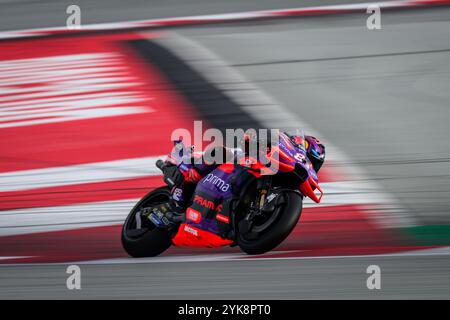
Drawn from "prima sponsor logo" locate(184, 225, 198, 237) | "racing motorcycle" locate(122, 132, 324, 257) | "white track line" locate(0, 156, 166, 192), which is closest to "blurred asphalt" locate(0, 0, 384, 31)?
"white track line" locate(0, 156, 166, 192)

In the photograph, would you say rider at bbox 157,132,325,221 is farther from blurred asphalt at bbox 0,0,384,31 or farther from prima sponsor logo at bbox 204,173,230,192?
blurred asphalt at bbox 0,0,384,31

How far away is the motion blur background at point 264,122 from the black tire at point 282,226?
0.42 ft

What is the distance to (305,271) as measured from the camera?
5.29m

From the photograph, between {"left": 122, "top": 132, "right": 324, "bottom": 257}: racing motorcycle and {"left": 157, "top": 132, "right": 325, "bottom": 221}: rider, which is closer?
{"left": 122, "top": 132, "right": 324, "bottom": 257}: racing motorcycle

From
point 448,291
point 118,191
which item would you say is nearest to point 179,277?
point 448,291

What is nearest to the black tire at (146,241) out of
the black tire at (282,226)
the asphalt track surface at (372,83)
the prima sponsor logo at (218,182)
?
the prima sponsor logo at (218,182)

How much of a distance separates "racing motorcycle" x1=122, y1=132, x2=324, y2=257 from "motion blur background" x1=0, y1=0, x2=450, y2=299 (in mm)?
170

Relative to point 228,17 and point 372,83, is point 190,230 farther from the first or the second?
point 228,17

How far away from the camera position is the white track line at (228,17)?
11688mm

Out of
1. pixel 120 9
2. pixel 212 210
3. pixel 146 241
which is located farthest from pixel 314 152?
pixel 120 9

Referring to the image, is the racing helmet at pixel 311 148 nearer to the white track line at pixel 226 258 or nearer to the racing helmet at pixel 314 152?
the racing helmet at pixel 314 152

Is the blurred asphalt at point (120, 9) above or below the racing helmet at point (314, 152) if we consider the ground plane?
above

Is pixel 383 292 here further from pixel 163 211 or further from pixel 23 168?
pixel 23 168

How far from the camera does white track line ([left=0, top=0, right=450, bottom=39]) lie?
11.7m
